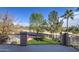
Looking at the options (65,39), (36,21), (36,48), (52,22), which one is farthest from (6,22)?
(65,39)

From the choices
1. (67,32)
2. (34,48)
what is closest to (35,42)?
(34,48)

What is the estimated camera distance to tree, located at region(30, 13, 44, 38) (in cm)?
718

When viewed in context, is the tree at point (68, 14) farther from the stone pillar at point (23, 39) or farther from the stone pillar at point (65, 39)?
the stone pillar at point (23, 39)

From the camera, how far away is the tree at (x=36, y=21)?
7184 millimetres

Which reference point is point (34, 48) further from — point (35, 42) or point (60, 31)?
point (60, 31)

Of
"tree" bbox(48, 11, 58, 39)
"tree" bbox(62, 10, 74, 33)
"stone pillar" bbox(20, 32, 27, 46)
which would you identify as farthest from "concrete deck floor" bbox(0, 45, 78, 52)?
"tree" bbox(62, 10, 74, 33)

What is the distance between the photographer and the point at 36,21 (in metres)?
7.21

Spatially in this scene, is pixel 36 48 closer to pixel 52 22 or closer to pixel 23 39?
pixel 23 39

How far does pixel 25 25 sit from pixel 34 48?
1.46 ft

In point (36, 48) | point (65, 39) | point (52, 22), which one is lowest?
point (36, 48)

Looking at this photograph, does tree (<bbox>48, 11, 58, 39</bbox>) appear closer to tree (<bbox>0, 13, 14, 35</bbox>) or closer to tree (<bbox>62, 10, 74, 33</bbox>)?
tree (<bbox>62, 10, 74, 33</bbox>)

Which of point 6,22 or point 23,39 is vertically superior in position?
point 6,22

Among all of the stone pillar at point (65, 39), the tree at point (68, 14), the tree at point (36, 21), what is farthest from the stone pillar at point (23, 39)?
the tree at point (68, 14)
